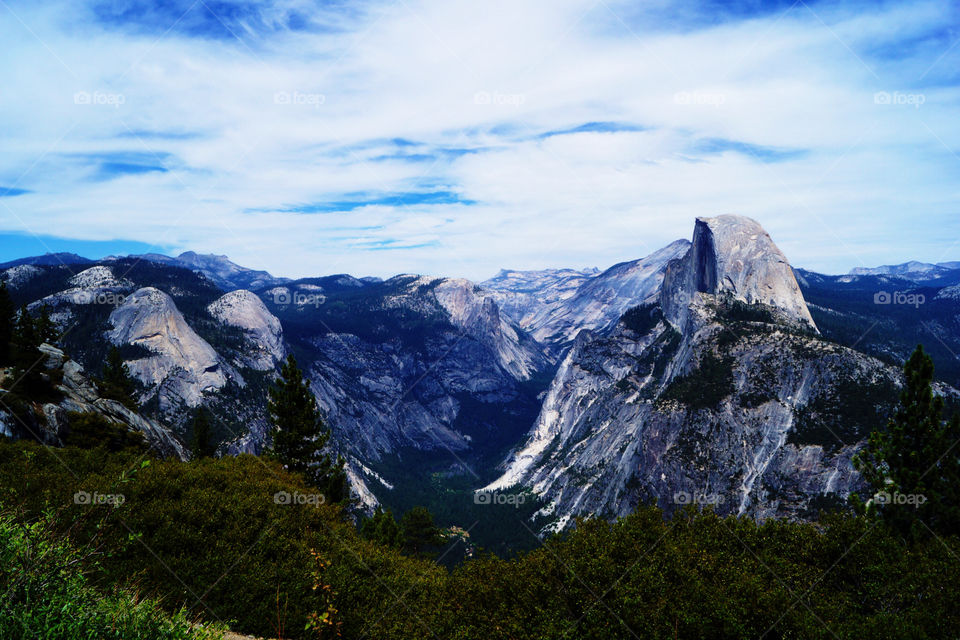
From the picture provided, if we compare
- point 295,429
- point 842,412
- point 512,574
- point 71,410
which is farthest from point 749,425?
point 71,410

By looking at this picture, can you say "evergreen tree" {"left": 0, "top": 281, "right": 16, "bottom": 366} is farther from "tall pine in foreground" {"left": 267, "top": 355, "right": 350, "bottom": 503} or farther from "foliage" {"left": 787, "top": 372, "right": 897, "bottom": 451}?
"foliage" {"left": 787, "top": 372, "right": 897, "bottom": 451}

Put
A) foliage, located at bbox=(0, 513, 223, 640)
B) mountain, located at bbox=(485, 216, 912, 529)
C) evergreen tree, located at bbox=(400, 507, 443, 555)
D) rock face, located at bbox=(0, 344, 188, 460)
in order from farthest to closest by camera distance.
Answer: mountain, located at bbox=(485, 216, 912, 529) → evergreen tree, located at bbox=(400, 507, 443, 555) → rock face, located at bbox=(0, 344, 188, 460) → foliage, located at bbox=(0, 513, 223, 640)

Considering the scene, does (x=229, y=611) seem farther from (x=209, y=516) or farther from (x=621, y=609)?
(x=621, y=609)

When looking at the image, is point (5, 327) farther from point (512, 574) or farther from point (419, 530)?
point (512, 574)

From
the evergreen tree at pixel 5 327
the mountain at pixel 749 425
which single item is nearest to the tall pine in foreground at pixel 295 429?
the evergreen tree at pixel 5 327

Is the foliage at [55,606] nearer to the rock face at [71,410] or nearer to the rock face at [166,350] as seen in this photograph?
the rock face at [71,410]

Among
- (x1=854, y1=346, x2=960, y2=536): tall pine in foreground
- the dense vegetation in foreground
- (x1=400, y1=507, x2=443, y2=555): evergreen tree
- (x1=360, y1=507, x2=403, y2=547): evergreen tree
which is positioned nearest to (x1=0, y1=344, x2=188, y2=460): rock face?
the dense vegetation in foreground
